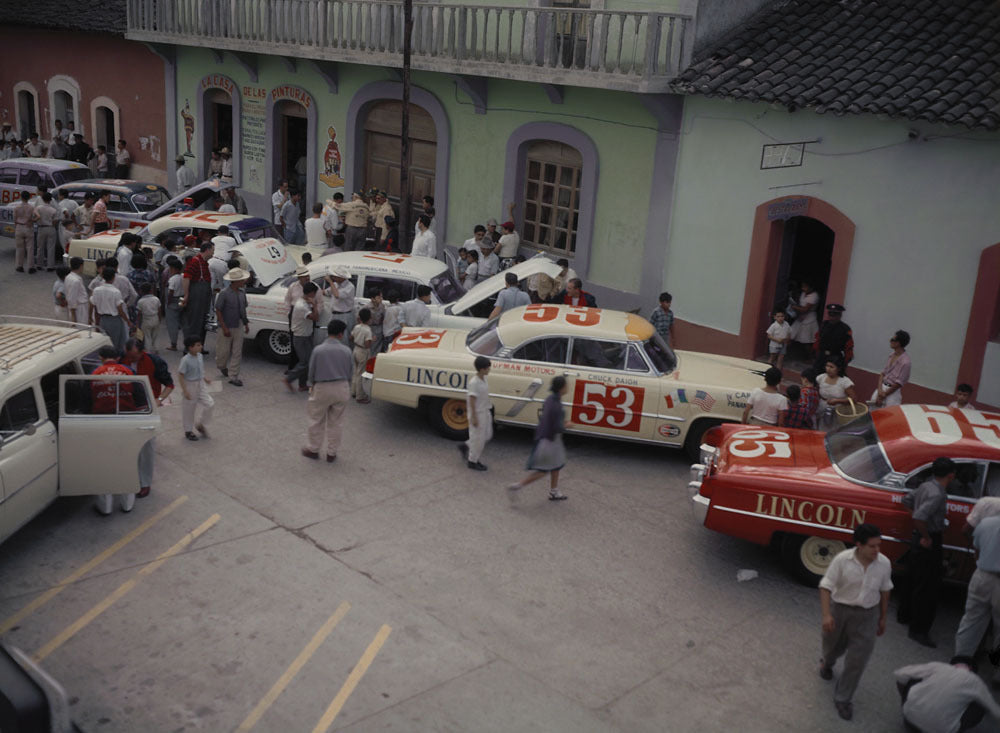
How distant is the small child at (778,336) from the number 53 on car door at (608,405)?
3291mm

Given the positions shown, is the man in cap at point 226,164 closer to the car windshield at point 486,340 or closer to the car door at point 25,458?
the car windshield at point 486,340

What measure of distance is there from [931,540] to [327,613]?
4.85 m

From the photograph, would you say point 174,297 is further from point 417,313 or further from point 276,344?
point 417,313

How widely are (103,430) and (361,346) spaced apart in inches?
169


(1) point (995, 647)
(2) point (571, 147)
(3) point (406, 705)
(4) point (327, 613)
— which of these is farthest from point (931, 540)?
(2) point (571, 147)

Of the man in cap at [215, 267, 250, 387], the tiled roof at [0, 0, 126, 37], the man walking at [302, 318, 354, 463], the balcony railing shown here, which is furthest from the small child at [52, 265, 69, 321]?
the tiled roof at [0, 0, 126, 37]

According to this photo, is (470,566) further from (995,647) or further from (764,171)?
(764,171)

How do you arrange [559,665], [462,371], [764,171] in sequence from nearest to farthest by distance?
[559,665], [462,371], [764,171]

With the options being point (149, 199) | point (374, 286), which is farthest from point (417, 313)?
point (149, 199)

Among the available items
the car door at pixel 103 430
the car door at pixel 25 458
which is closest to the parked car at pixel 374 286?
the car door at pixel 103 430

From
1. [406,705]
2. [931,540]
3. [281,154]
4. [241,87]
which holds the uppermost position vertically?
[241,87]

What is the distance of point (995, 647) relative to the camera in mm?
7789

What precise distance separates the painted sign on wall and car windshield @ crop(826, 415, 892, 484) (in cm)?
1685

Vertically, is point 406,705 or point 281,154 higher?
point 281,154
